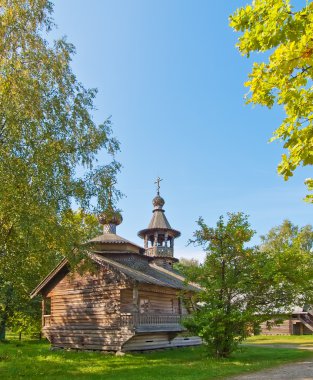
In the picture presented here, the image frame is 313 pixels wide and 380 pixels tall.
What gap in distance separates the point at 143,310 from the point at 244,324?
8.91m

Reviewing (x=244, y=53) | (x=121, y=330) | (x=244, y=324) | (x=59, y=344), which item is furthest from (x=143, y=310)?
(x=244, y=53)

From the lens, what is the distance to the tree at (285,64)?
532 centimetres

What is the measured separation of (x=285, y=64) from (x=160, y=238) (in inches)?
1247

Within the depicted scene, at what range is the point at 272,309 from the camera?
19344 mm

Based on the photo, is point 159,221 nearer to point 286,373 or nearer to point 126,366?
point 126,366

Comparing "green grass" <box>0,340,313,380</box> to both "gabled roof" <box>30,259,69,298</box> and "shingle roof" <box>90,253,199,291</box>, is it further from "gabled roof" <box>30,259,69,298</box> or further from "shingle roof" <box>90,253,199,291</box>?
"gabled roof" <box>30,259,69,298</box>

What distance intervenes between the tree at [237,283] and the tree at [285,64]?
13494 millimetres

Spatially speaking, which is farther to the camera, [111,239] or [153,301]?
[111,239]

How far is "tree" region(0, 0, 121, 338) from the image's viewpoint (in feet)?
49.8

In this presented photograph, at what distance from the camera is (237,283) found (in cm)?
1920

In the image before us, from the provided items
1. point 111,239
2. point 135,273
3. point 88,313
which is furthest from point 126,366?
point 111,239

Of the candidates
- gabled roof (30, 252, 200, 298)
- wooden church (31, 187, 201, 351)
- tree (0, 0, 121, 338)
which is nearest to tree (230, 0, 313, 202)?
tree (0, 0, 121, 338)

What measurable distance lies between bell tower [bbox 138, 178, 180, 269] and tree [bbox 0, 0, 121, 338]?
1593 centimetres

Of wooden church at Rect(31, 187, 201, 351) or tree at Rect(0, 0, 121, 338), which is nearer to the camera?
tree at Rect(0, 0, 121, 338)
